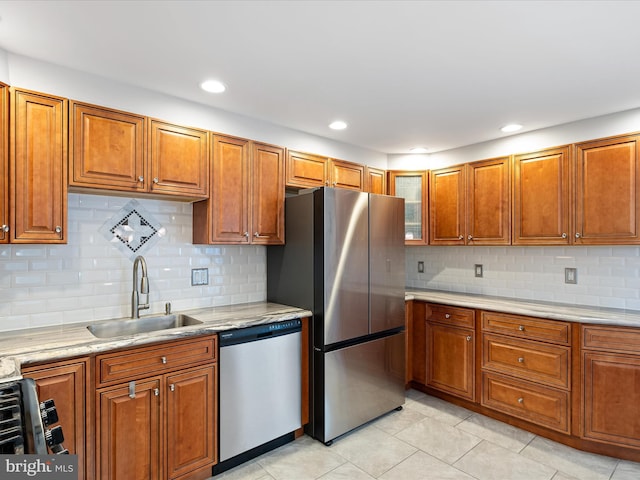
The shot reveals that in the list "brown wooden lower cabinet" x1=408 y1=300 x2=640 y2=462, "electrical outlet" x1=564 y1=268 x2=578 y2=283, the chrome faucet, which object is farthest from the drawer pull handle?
"electrical outlet" x1=564 y1=268 x2=578 y2=283

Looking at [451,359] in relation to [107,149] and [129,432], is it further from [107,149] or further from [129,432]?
[107,149]

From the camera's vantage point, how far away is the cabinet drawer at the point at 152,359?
189 cm

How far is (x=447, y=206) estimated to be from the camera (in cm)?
370

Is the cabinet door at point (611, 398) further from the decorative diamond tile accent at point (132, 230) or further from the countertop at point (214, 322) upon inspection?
the decorative diamond tile accent at point (132, 230)

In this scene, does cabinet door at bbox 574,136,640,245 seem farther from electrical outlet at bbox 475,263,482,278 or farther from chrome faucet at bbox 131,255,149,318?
chrome faucet at bbox 131,255,149,318

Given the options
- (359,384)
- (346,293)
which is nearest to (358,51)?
(346,293)

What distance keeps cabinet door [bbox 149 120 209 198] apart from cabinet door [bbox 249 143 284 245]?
15.7 inches

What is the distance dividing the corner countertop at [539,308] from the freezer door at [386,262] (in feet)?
1.46

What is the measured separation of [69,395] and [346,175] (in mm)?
2666

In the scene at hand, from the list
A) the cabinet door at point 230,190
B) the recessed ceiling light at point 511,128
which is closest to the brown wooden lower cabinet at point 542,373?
the recessed ceiling light at point 511,128

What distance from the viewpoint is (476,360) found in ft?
10.3

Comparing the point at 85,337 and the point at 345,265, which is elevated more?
the point at 345,265

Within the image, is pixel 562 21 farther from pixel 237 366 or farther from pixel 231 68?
pixel 237 366

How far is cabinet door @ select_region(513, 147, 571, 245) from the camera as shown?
9.62 feet
